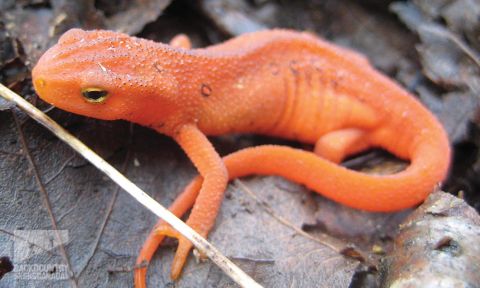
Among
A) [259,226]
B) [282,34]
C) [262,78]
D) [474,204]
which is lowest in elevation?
[259,226]

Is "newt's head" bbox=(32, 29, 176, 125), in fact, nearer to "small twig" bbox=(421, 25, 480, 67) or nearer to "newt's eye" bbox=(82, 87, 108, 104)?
"newt's eye" bbox=(82, 87, 108, 104)

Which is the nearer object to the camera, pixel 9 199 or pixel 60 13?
pixel 9 199

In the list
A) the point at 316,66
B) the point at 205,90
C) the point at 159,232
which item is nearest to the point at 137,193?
the point at 159,232

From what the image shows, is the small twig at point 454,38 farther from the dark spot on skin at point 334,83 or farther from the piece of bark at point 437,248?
the piece of bark at point 437,248

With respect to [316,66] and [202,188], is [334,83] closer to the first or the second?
[316,66]

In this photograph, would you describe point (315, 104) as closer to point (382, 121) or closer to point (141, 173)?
point (382, 121)

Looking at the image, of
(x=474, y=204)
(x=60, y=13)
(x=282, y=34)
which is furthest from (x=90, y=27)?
(x=474, y=204)

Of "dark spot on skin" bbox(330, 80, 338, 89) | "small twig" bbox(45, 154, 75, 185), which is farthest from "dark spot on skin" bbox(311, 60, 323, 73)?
"small twig" bbox(45, 154, 75, 185)
